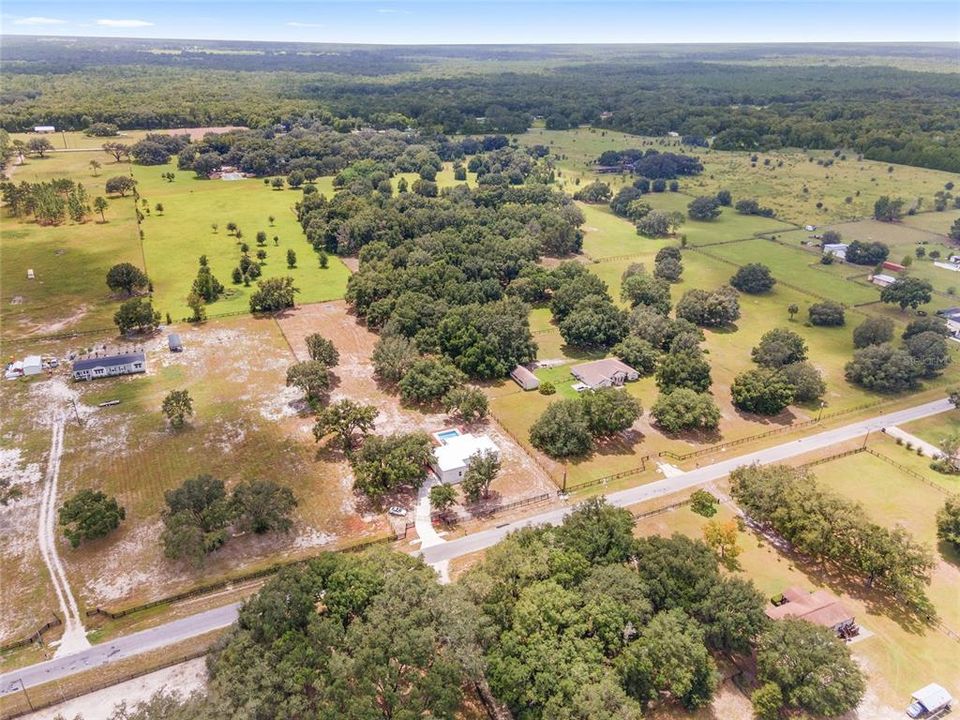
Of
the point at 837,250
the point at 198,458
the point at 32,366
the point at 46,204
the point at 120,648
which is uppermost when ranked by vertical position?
the point at 46,204

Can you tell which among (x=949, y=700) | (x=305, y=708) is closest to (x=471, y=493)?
(x=305, y=708)

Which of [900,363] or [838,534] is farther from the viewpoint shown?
[900,363]

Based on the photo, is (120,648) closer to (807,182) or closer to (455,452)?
(455,452)

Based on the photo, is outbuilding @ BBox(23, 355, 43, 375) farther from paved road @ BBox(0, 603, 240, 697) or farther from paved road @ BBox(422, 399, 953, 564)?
paved road @ BBox(422, 399, 953, 564)

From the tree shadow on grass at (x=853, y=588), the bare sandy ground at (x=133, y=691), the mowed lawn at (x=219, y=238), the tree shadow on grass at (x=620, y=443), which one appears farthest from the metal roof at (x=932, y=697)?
the mowed lawn at (x=219, y=238)

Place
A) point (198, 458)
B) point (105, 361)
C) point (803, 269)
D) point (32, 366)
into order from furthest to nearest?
point (803, 269) → point (105, 361) → point (32, 366) → point (198, 458)

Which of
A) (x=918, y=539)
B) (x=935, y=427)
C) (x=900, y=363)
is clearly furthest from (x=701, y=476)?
(x=900, y=363)
